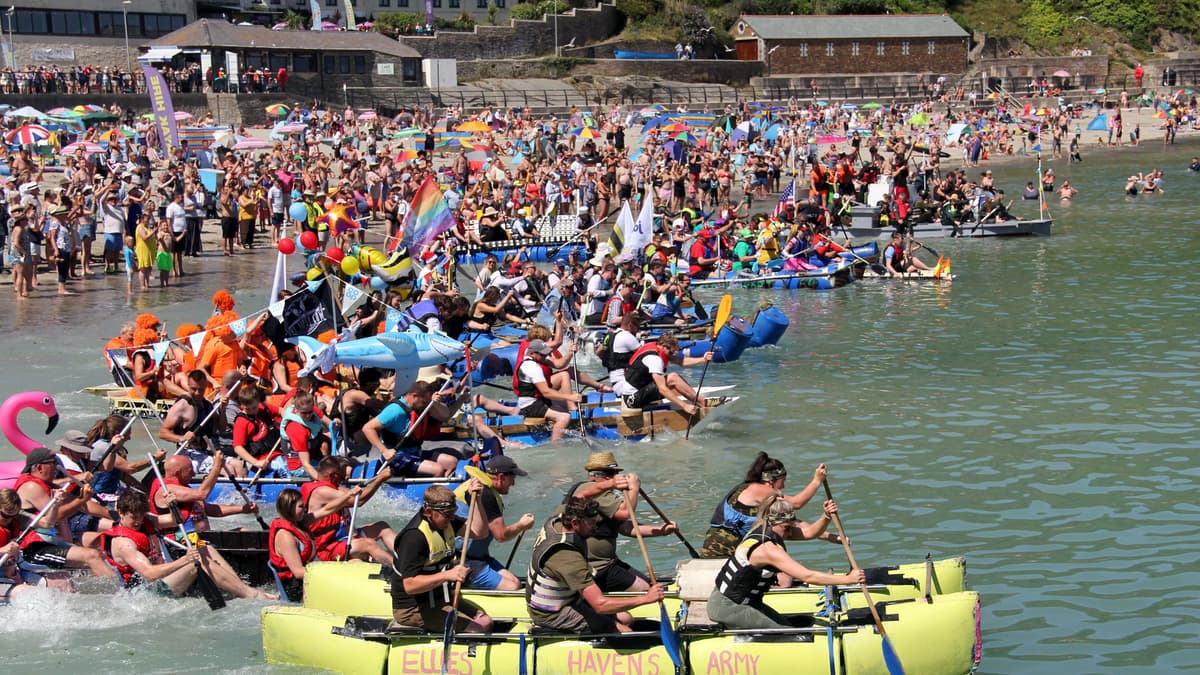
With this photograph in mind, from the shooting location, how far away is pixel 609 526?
11.0m

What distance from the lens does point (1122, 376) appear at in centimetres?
2019

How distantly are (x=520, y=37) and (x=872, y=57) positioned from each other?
23188 mm

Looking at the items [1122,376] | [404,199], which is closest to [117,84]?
[404,199]

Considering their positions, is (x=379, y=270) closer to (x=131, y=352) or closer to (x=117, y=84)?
(x=131, y=352)

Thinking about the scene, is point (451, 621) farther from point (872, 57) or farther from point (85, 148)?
point (872, 57)

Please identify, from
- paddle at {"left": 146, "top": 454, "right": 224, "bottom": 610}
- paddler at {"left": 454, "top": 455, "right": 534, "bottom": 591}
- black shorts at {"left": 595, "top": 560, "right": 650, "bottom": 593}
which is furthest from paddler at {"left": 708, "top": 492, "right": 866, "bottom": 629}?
paddle at {"left": 146, "top": 454, "right": 224, "bottom": 610}

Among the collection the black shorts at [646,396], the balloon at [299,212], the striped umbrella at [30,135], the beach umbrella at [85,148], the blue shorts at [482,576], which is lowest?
the blue shorts at [482,576]

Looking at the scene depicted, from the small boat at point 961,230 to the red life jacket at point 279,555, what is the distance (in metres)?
24.7

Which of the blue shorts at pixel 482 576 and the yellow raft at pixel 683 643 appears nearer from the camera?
the yellow raft at pixel 683 643

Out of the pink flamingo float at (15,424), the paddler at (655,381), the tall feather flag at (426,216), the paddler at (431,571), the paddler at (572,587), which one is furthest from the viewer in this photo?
the tall feather flag at (426,216)

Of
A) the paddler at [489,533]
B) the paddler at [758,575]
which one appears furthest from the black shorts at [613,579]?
the paddler at [489,533]

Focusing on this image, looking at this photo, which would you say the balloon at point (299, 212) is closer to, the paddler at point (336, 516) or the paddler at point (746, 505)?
the paddler at point (336, 516)

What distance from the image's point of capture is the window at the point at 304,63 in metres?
62.2

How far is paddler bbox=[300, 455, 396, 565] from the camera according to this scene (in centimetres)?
1148
